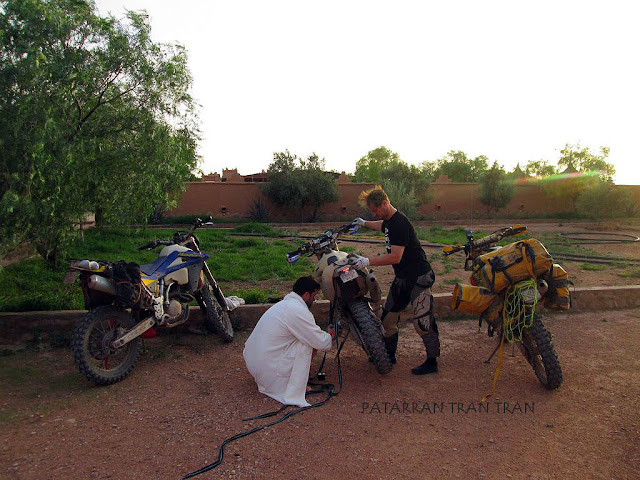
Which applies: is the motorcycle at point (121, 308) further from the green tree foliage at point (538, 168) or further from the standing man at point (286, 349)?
the green tree foliage at point (538, 168)

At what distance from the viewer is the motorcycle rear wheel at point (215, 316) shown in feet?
18.3

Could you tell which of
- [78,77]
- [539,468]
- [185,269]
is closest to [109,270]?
[185,269]

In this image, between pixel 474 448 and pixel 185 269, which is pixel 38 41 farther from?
pixel 474 448

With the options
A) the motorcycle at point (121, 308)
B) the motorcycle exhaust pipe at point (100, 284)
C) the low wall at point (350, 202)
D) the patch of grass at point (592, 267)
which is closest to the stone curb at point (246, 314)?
the motorcycle at point (121, 308)

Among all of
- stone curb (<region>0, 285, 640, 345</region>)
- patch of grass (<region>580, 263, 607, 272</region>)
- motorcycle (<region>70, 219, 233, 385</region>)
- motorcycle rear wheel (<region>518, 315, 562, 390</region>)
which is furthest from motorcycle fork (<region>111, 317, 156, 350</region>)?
patch of grass (<region>580, 263, 607, 272</region>)

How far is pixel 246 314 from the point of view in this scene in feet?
20.7

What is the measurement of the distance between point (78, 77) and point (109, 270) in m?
2.89

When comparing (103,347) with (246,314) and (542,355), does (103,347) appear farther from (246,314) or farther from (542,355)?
(542,355)

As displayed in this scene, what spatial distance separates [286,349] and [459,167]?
4892cm

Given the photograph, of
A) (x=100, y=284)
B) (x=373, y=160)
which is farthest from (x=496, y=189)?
(x=373, y=160)

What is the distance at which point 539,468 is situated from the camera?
121 inches

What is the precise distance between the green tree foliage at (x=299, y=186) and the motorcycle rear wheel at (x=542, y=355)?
24.3 meters

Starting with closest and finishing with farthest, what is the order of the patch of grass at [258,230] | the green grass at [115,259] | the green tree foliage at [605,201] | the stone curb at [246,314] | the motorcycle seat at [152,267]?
the motorcycle seat at [152,267] < the stone curb at [246,314] < the green grass at [115,259] < the patch of grass at [258,230] < the green tree foliage at [605,201]

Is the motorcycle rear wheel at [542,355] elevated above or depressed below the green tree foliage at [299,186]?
below
